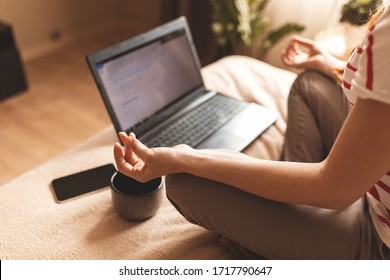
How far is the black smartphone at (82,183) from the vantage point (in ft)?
3.23

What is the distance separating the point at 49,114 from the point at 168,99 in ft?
3.77

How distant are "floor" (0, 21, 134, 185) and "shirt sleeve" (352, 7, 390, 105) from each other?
158cm

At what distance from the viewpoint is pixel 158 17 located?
299 cm

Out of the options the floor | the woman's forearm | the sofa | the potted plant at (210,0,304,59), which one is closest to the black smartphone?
the sofa

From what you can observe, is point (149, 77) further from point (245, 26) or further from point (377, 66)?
point (245, 26)

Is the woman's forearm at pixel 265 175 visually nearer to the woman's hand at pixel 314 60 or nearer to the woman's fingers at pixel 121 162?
the woman's fingers at pixel 121 162

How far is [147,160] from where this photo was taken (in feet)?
2.53

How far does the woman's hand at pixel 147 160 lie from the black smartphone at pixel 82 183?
9.2 inches

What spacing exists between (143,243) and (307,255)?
1.17ft

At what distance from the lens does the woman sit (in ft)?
1.98

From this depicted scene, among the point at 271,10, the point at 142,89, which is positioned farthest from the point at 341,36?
the point at 142,89

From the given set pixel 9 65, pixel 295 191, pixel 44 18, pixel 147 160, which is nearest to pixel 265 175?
pixel 295 191

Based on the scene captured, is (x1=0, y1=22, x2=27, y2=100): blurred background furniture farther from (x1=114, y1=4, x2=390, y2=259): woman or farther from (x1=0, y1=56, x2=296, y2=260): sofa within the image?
(x1=114, y1=4, x2=390, y2=259): woman

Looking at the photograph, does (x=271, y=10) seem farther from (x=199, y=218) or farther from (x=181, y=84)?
(x=199, y=218)
